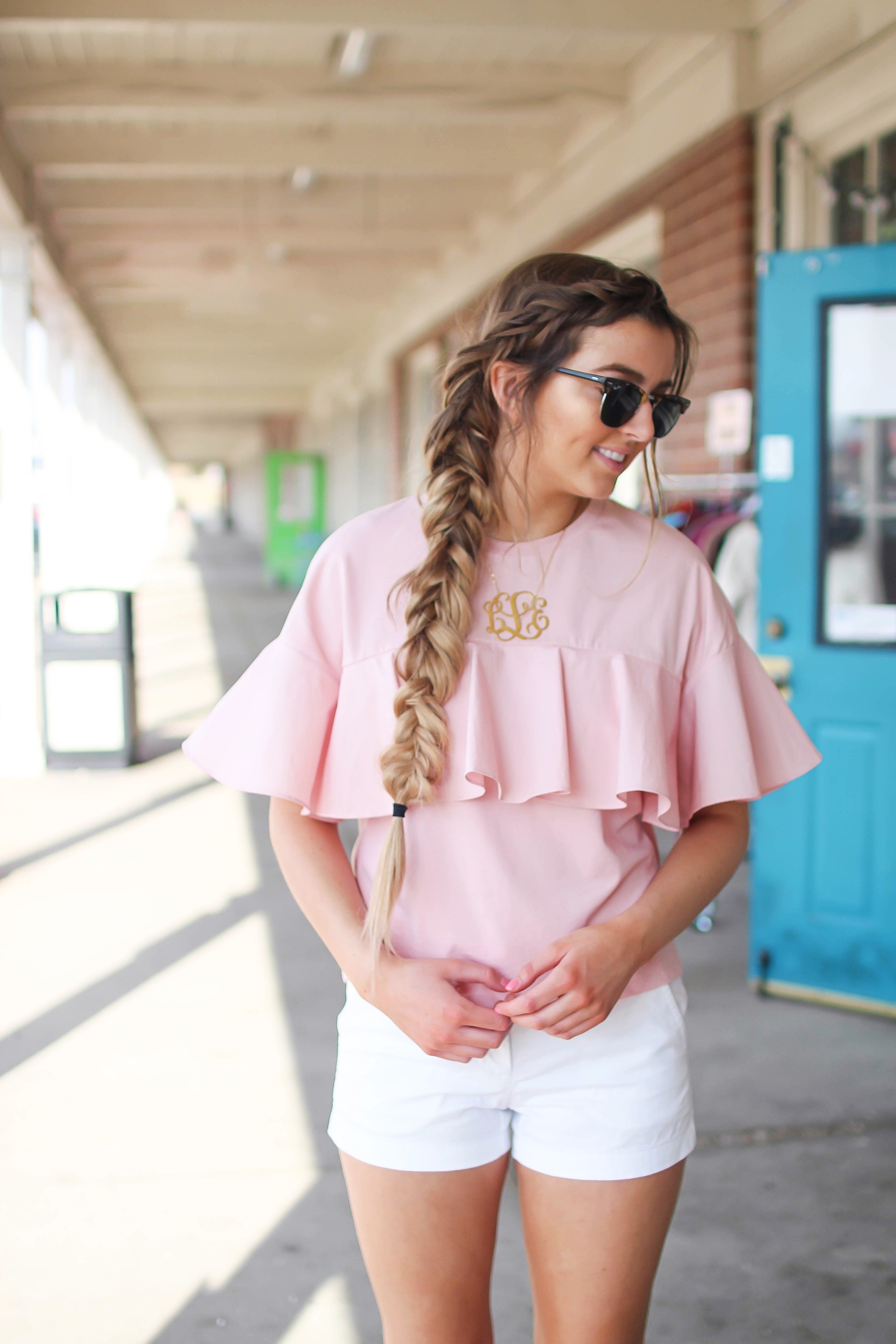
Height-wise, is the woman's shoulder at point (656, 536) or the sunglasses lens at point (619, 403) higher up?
the sunglasses lens at point (619, 403)

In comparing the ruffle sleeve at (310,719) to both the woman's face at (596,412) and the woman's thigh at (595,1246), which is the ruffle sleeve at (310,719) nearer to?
the woman's face at (596,412)

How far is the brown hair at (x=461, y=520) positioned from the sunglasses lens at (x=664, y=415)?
81mm

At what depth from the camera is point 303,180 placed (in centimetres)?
851

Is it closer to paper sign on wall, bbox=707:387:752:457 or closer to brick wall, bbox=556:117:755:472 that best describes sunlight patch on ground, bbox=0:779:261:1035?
paper sign on wall, bbox=707:387:752:457

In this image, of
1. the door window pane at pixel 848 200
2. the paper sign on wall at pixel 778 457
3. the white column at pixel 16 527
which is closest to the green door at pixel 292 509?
the white column at pixel 16 527

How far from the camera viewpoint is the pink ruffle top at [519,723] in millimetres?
1287

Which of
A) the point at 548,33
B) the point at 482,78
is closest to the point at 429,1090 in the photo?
the point at 548,33

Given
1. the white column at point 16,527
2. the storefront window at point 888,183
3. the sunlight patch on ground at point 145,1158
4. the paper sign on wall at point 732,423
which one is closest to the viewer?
the sunlight patch on ground at point 145,1158

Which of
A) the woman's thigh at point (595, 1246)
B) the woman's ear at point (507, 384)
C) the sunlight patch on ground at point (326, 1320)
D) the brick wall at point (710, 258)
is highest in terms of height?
the brick wall at point (710, 258)

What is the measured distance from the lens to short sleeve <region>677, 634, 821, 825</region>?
1.35 m

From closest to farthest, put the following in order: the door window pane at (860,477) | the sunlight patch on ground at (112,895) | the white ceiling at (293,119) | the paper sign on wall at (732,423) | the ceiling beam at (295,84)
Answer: the door window pane at (860,477), the sunlight patch on ground at (112,895), the white ceiling at (293,119), the paper sign on wall at (732,423), the ceiling beam at (295,84)

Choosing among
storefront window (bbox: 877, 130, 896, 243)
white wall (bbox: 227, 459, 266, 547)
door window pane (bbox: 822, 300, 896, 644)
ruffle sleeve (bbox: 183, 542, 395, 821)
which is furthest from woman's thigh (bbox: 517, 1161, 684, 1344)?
white wall (bbox: 227, 459, 266, 547)

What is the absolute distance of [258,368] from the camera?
2011 centimetres

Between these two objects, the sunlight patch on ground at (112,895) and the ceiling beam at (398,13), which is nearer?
the sunlight patch on ground at (112,895)
